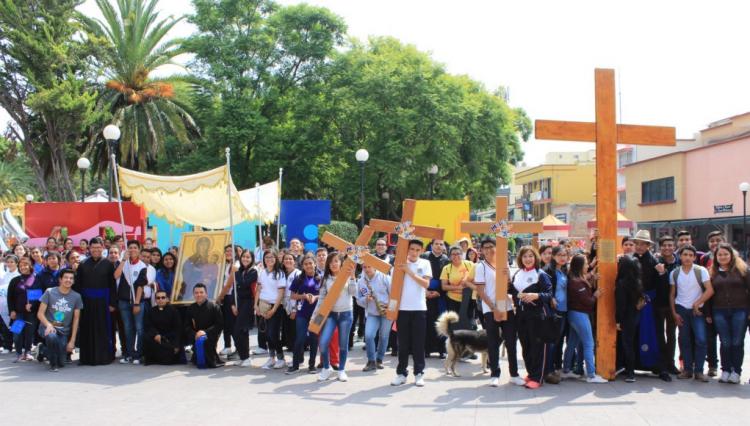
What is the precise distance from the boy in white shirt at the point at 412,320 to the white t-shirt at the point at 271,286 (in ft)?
7.46

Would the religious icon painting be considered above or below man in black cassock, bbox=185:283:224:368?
above

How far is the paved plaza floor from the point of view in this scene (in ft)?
24.1

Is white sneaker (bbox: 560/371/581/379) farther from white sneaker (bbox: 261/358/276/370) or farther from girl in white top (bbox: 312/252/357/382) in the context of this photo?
white sneaker (bbox: 261/358/276/370)

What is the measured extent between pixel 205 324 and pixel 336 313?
2.24 metres

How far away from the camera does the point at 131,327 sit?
11.4m

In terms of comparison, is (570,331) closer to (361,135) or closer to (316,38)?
(361,135)

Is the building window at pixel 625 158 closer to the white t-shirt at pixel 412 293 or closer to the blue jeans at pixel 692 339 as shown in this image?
the blue jeans at pixel 692 339

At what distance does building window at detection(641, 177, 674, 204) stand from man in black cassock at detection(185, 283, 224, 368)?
1537 inches

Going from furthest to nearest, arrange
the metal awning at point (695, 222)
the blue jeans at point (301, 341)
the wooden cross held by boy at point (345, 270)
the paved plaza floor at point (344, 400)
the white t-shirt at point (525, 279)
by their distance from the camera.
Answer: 1. the metal awning at point (695, 222)
2. the blue jeans at point (301, 341)
3. the wooden cross held by boy at point (345, 270)
4. the white t-shirt at point (525, 279)
5. the paved plaza floor at point (344, 400)

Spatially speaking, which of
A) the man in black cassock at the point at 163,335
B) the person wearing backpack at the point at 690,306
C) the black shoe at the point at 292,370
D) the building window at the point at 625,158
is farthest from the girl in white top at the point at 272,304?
the building window at the point at 625,158

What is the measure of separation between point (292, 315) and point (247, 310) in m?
0.99

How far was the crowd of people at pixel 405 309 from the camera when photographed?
919 cm

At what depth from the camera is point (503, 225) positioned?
30.8 ft

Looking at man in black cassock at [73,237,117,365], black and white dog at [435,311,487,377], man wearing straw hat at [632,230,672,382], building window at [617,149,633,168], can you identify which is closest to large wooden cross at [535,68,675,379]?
man wearing straw hat at [632,230,672,382]
